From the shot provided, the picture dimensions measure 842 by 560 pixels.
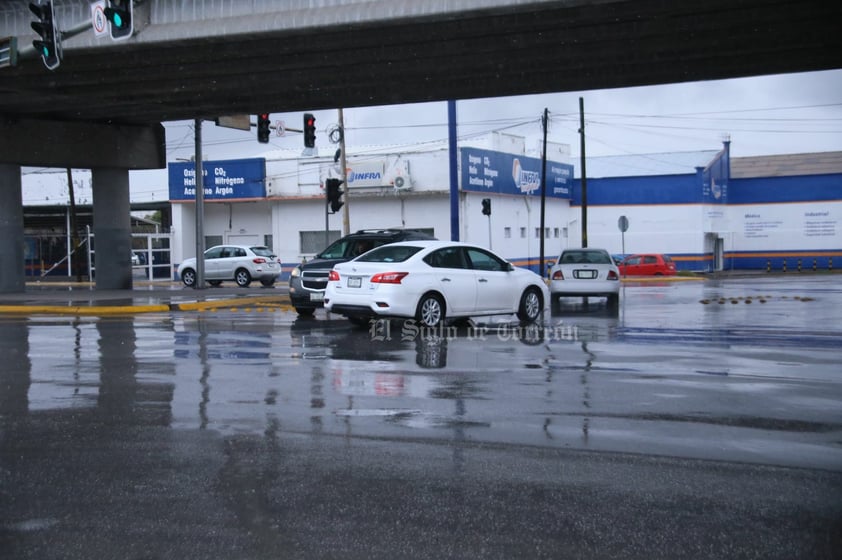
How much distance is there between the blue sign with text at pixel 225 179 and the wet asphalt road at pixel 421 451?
32710 mm

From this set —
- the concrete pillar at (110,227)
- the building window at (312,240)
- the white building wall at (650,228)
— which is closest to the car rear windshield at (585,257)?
the concrete pillar at (110,227)

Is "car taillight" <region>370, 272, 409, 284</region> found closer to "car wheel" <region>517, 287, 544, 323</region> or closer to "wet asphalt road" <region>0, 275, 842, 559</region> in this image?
"wet asphalt road" <region>0, 275, 842, 559</region>

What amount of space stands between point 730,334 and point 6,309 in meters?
16.9

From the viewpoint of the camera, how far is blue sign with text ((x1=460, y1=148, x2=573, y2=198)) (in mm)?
41625

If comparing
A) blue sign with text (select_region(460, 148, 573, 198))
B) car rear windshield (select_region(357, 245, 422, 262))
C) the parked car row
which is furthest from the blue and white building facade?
car rear windshield (select_region(357, 245, 422, 262))

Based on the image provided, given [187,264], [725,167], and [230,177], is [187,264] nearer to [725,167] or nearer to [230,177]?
[230,177]

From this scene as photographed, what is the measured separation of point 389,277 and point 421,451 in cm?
800

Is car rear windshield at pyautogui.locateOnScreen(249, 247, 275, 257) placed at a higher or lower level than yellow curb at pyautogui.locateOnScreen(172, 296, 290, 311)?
higher

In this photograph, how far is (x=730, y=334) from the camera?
50.5ft

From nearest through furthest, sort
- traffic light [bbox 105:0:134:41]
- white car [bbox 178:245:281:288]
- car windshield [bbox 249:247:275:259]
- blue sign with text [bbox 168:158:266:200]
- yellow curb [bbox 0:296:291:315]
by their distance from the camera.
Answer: traffic light [bbox 105:0:134:41], yellow curb [bbox 0:296:291:315], white car [bbox 178:245:281:288], car windshield [bbox 249:247:275:259], blue sign with text [bbox 168:158:266:200]

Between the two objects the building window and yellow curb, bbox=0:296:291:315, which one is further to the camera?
the building window

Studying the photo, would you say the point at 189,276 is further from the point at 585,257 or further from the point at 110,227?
the point at 585,257

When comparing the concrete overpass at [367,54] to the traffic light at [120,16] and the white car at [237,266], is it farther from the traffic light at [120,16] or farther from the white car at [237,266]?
the white car at [237,266]

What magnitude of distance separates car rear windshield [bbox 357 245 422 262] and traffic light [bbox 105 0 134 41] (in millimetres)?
6077
